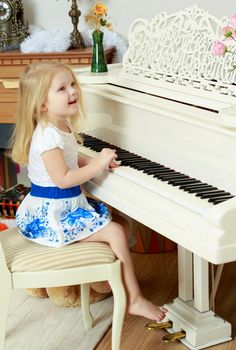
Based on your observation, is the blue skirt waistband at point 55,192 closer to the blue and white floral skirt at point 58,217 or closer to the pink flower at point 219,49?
the blue and white floral skirt at point 58,217

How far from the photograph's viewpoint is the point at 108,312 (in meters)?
3.11

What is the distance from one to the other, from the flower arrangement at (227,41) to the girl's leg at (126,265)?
0.70 meters

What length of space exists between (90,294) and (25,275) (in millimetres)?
831

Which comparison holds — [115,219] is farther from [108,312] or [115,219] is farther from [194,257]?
[108,312]

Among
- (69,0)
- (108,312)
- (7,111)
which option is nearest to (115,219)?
(108,312)

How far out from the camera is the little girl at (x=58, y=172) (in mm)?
2537

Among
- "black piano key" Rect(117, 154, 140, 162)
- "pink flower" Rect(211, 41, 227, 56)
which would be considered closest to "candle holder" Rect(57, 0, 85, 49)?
"black piano key" Rect(117, 154, 140, 162)

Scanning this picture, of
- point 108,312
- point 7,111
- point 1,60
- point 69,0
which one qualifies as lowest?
point 108,312

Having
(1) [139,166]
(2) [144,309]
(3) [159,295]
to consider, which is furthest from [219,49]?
(3) [159,295]

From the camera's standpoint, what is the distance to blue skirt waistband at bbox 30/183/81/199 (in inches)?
102

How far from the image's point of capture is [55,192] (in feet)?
8.52

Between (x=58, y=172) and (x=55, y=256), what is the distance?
30 cm

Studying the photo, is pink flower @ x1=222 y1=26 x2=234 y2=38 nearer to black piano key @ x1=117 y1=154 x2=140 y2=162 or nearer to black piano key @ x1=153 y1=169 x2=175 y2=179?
black piano key @ x1=153 y1=169 x2=175 y2=179

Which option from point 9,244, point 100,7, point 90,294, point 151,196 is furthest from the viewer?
point 90,294
